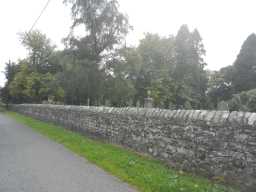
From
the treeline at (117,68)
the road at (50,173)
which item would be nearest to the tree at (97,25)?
the treeline at (117,68)

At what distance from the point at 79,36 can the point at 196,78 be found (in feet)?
77.8

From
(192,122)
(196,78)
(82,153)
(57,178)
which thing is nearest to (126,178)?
(57,178)

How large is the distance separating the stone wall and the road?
6.13 feet

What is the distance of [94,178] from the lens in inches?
214

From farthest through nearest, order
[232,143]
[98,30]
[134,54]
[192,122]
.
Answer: [134,54] < [98,30] < [192,122] < [232,143]

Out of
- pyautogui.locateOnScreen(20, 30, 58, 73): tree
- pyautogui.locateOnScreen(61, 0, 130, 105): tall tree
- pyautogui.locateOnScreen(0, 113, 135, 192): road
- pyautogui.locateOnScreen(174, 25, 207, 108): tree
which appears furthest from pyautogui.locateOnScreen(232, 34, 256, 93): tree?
pyautogui.locateOnScreen(0, 113, 135, 192): road

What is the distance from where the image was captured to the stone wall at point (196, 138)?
4.91m

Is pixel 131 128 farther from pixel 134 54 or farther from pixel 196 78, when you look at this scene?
pixel 196 78

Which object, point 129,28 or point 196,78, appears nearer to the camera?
point 129,28

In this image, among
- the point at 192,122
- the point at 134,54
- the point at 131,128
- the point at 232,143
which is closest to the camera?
the point at 232,143

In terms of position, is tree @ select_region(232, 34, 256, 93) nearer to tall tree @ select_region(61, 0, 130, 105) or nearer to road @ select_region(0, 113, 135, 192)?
tall tree @ select_region(61, 0, 130, 105)

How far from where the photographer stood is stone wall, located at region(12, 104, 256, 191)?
4910 millimetres

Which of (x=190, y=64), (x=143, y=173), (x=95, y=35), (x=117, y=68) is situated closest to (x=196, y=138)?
(x=143, y=173)

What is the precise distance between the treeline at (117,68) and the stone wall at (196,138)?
431 inches
